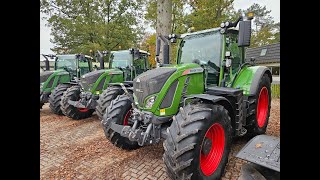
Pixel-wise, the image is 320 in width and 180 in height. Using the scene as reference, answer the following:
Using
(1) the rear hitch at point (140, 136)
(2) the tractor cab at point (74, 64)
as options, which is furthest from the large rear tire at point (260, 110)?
(2) the tractor cab at point (74, 64)

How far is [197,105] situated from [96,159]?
222 centimetres

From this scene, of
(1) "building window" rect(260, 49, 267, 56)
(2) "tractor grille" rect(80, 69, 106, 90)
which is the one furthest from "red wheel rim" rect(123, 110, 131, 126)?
(1) "building window" rect(260, 49, 267, 56)

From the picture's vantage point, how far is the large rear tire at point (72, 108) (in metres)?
6.86

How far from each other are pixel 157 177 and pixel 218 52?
2.47 meters

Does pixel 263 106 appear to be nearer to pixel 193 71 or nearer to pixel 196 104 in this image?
pixel 193 71

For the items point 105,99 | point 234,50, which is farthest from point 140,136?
point 234,50

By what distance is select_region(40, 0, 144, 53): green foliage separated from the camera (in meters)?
19.5

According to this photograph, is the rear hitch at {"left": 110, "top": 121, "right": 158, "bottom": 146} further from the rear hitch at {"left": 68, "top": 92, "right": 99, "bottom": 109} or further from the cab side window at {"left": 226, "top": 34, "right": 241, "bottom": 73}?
the rear hitch at {"left": 68, "top": 92, "right": 99, "bottom": 109}

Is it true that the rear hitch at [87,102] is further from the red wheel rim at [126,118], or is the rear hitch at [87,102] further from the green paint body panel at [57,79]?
the red wheel rim at [126,118]

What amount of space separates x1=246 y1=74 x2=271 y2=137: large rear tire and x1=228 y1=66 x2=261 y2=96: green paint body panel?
0.21m
